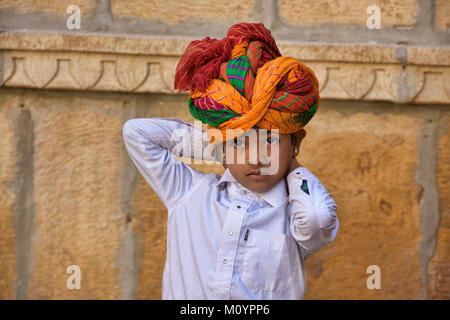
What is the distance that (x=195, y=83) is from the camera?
1396 mm

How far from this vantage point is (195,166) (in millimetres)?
2029

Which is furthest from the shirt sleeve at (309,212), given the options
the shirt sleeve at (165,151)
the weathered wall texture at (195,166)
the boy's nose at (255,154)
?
the weathered wall texture at (195,166)

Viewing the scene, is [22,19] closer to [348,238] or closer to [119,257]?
[119,257]

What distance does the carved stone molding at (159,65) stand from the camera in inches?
78.1

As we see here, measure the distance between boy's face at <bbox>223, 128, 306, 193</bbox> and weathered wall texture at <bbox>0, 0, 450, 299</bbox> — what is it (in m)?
0.58

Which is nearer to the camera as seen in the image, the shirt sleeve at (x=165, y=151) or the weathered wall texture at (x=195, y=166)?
the shirt sleeve at (x=165, y=151)

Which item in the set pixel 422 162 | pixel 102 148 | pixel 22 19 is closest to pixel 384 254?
pixel 422 162

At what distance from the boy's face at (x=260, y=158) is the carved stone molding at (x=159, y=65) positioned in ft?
2.10

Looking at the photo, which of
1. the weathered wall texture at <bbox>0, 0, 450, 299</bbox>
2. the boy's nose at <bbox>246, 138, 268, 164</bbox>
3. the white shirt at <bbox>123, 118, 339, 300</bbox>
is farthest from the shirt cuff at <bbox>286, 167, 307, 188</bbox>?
the weathered wall texture at <bbox>0, 0, 450, 299</bbox>

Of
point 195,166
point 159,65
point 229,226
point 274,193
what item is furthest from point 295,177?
point 159,65

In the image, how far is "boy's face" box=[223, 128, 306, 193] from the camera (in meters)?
1.41

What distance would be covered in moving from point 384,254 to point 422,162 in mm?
377

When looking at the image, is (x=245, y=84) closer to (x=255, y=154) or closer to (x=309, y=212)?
(x=255, y=154)

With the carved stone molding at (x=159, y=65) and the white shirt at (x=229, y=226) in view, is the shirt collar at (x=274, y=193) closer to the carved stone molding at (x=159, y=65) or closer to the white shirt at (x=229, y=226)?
the white shirt at (x=229, y=226)
